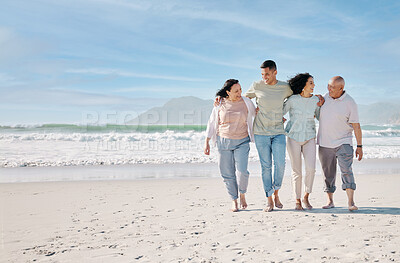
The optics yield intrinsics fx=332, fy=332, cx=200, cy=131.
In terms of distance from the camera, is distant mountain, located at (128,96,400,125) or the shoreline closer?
the shoreline

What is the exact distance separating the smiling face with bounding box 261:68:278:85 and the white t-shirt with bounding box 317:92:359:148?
0.73 metres

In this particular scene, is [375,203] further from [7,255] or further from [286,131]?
[7,255]

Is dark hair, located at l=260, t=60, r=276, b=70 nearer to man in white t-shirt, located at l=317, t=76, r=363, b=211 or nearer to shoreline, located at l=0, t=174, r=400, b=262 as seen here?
man in white t-shirt, located at l=317, t=76, r=363, b=211

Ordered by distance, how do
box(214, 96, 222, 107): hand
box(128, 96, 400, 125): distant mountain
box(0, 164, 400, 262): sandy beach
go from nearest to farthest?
box(0, 164, 400, 262): sandy beach < box(214, 96, 222, 107): hand < box(128, 96, 400, 125): distant mountain

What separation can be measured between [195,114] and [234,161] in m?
56.3

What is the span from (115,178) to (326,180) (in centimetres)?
503

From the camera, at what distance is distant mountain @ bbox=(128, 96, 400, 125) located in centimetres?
6218

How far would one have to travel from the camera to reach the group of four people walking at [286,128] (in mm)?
4246

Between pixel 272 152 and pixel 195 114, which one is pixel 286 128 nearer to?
pixel 272 152

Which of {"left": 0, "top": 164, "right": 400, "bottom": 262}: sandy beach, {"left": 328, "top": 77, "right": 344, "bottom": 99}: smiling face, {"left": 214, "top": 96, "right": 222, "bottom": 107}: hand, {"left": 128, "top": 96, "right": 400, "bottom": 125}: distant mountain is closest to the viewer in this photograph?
{"left": 0, "top": 164, "right": 400, "bottom": 262}: sandy beach

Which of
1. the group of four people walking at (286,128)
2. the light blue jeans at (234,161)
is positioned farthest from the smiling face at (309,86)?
the light blue jeans at (234,161)

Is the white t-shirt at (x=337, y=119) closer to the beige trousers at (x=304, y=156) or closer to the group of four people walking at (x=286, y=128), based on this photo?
the group of four people walking at (x=286, y=128)

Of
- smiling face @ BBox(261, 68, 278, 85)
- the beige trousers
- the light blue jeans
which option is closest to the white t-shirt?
the beige trousers

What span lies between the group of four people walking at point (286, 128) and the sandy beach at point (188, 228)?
0.50m
